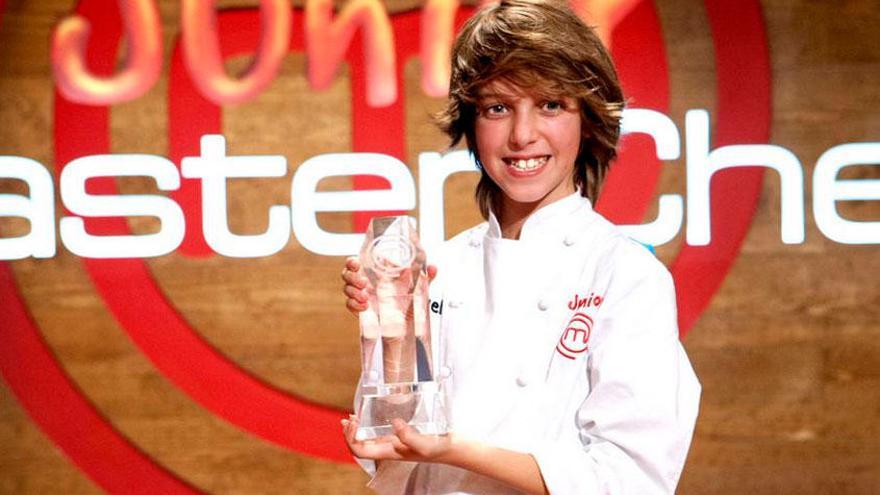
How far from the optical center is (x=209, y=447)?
288 centimetres

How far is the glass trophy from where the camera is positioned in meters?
1.17

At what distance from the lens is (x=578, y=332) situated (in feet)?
3.98

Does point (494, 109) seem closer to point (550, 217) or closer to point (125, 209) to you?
point (550, 217)

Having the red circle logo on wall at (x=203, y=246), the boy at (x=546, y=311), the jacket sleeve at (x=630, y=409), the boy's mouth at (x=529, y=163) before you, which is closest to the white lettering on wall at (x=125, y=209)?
the red circle logo on wall at (x=203, y=246)

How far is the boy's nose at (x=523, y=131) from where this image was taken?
1.26 m

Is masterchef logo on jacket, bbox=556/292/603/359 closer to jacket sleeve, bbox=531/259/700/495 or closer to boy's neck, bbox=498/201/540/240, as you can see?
jacket sleeve, bbox=531/259/700/495

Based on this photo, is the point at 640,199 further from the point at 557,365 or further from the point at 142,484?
the point at 557,365

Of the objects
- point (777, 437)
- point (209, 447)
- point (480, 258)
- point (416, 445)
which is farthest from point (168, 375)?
point (416, 445)

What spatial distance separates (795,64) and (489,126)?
1.81 metres

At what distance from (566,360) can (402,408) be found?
19 centimetres

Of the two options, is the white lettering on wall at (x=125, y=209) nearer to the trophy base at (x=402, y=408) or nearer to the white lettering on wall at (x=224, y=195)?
the white lettering on wall at (x=224, y=195)

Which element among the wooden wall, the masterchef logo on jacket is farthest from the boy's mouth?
the wooden wall

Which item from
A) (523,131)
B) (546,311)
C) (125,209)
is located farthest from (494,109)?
(125,209)

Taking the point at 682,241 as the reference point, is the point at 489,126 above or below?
above
